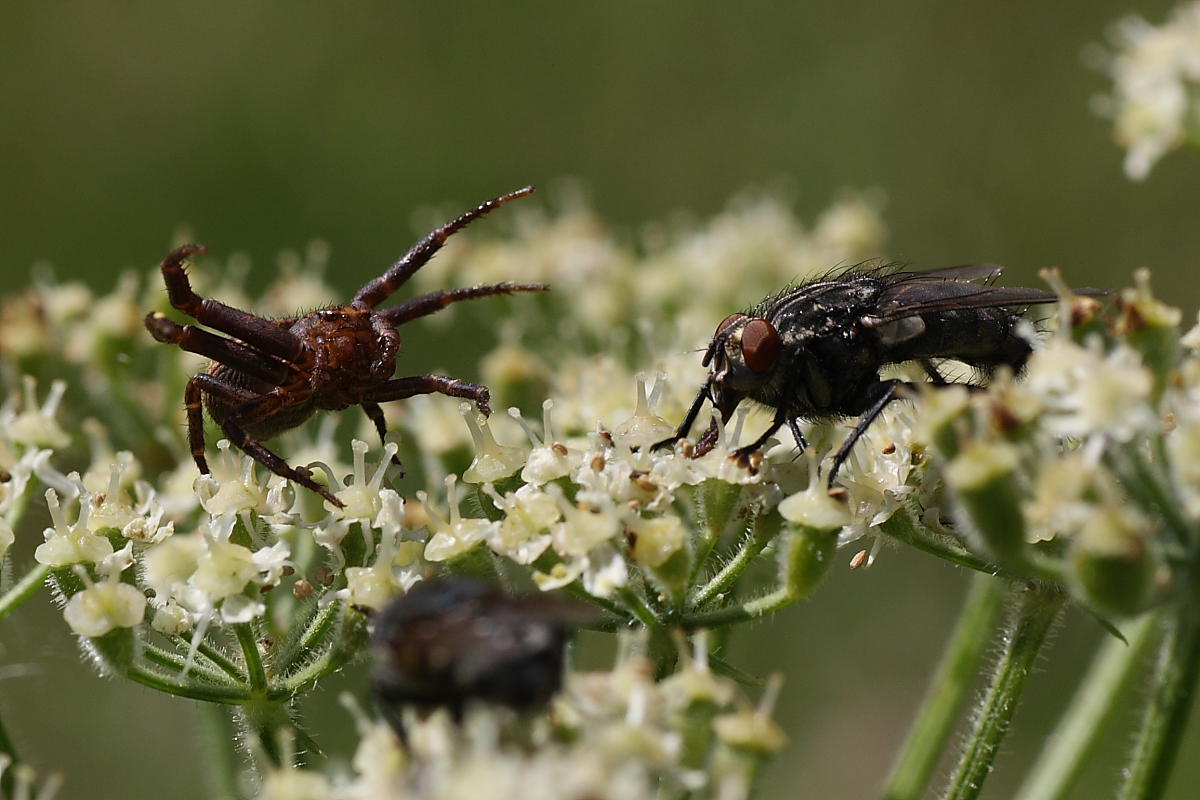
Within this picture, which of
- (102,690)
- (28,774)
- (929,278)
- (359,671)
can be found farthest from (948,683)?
(102,690)

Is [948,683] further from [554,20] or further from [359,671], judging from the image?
[554,20]

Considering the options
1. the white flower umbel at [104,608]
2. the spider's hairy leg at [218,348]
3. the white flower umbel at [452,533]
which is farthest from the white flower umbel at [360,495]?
the white flower umbel at [104,608]

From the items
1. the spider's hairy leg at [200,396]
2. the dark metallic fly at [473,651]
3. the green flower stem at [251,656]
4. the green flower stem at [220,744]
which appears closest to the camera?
the dark metallic fly at [473,651]

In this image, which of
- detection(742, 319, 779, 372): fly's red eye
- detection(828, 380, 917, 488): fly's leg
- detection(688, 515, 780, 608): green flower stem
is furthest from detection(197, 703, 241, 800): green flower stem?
detection(828, 380, 917, 488): fly's leg

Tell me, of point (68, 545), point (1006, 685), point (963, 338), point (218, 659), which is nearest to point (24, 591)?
point (68, 545)

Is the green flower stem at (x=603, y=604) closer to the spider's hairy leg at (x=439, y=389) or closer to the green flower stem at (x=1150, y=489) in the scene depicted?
the spider's hairy leg at (x=439, y=389)

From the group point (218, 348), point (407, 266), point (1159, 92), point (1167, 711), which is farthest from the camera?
point (1159, 92)

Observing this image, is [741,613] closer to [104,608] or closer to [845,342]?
[845,342]
